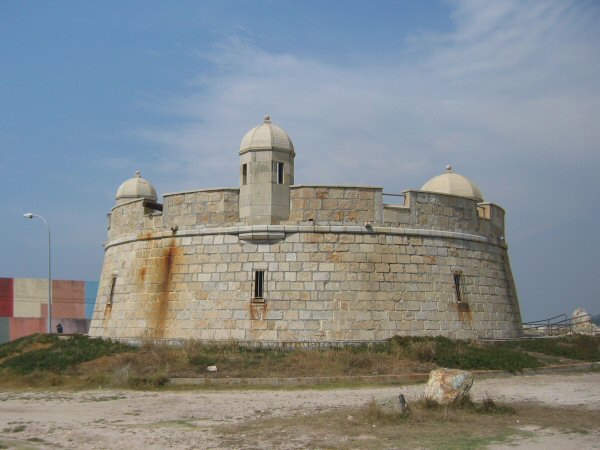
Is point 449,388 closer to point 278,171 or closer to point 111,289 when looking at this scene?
point 278,171

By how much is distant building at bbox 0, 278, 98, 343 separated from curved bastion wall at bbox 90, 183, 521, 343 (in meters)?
26.5

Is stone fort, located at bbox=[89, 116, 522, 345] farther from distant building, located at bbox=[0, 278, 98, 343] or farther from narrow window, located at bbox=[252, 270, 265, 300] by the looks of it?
distant building, located at bbox=[0, 278, 98, 343]

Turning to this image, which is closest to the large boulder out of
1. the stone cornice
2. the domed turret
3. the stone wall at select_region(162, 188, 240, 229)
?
the stone cornice

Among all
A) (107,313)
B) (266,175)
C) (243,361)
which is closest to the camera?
(243,361)

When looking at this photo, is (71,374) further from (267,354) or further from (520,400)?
(520,400)

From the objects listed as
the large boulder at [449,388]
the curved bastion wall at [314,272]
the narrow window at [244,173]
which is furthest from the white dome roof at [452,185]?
the large boulder at [449,388]

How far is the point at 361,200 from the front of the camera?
21.7 meters

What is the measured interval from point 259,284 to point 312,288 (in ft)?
5.76

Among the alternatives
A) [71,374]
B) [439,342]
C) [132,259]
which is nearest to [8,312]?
[132,259]

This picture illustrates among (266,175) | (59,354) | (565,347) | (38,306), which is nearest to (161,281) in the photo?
(59,354)

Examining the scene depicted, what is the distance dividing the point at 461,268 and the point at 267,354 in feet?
25.8

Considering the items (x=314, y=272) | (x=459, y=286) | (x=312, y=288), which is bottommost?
(x=312, y=288)

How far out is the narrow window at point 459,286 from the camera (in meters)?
22.4

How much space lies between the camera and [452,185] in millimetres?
28547
